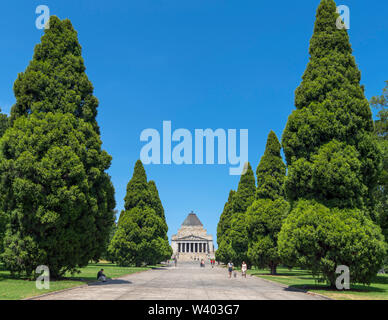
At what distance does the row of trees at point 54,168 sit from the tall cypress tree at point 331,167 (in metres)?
11.8

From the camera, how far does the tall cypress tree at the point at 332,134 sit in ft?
67.5

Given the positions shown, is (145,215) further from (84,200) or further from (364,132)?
(364,132)

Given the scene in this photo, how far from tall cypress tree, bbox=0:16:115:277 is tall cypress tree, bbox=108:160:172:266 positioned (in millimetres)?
23496

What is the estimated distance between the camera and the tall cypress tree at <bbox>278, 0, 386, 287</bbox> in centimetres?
1966

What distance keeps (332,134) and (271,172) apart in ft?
59.0

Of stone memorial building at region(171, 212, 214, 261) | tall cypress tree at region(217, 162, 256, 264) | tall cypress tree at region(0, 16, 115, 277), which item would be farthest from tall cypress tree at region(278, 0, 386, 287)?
stone memorial building at region(171, 212, 214, 261)

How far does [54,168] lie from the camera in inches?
853

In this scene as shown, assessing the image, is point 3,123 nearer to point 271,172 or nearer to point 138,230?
point 138,230

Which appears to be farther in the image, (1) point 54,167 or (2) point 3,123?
(2) point 3,123

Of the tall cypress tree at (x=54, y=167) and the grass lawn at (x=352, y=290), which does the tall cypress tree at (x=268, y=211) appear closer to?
the grass lawn at (x=352, y=290)

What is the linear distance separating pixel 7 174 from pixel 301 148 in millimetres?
17141

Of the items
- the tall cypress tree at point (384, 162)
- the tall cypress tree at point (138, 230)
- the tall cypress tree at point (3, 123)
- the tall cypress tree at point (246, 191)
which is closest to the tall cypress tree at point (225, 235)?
the tall cypress tree at point (246, 191)

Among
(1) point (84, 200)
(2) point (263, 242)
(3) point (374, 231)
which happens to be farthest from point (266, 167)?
(1) point (84, 200)

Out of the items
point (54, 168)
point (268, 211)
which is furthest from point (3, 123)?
point (268, 211)
